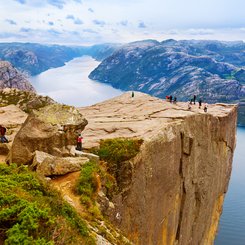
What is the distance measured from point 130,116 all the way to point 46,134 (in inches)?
466

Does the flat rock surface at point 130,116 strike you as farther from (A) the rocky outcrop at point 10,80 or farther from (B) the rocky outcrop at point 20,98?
(A) the rocky outcrop at point 10,80

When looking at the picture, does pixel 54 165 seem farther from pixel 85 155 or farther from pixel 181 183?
pixel 181 183

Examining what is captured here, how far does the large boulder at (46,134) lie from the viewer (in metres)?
18.8

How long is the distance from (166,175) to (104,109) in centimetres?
1283

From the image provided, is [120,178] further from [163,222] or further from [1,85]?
[1,85]

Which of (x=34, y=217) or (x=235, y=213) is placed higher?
(x=34, y=217)

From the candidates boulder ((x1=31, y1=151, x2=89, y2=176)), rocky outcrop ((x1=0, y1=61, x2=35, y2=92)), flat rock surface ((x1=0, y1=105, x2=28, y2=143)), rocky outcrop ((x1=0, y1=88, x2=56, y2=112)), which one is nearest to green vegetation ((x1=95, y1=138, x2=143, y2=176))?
boulder ((x1=31, y1=151, x2=89, y2=176))

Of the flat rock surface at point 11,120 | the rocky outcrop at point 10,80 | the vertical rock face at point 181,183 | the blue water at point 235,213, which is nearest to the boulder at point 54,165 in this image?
the vertical rock face at point 181,183

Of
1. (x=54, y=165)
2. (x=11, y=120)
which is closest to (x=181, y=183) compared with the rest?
(x=54, y=165)

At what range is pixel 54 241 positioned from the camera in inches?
357

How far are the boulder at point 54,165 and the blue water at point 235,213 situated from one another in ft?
187

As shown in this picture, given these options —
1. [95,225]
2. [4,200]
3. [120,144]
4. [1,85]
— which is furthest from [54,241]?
[1,85]

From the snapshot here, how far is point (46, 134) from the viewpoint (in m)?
19.2

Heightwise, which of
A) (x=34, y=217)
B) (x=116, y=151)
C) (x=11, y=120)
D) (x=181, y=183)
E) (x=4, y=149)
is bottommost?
(x=181, y=183)
